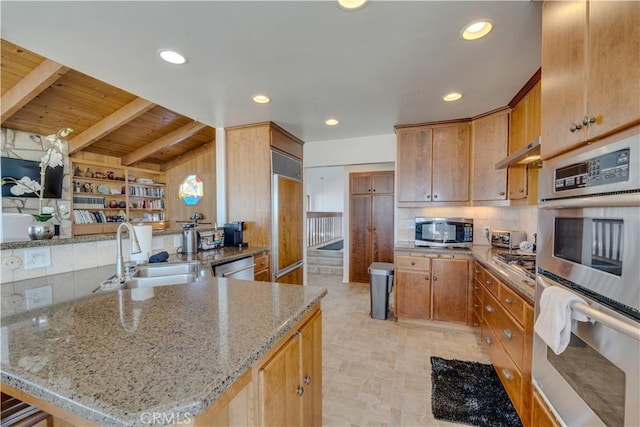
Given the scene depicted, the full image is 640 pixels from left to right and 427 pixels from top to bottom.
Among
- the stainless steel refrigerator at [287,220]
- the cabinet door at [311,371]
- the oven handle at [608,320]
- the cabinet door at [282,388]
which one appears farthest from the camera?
the stainless steel refrigerator at [287,220]

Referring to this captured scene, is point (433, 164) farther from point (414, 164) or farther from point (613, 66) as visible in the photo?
point (613, 66)

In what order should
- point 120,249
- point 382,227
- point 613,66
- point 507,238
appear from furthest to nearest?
point 382,227 < point 507,238 < point 120,249 < point 613,66

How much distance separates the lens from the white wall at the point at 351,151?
358cm

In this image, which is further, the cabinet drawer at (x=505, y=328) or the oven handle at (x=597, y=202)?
the cabinet drawer at (x=505, y=328)

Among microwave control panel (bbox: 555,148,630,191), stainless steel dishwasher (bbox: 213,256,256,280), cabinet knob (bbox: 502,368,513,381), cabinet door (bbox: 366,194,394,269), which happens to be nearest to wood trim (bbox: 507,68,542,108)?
microwave control panel (bbox: 555,148,630,191)

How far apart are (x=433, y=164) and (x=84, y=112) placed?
204 inches

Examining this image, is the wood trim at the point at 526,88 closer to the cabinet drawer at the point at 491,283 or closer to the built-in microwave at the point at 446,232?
the built-in microwave at the point at 446,232

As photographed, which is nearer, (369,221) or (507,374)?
(507,374)

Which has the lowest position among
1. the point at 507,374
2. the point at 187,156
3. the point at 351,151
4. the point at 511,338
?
the point at 507,374

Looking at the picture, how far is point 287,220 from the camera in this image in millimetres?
3430

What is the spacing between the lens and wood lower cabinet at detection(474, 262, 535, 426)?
58.0 inches

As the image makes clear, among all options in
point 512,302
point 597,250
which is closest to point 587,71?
point 597,250

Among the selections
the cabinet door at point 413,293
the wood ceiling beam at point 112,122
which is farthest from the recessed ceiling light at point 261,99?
the cabinet door at point 413,293

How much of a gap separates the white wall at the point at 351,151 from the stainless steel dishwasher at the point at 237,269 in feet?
6.03
